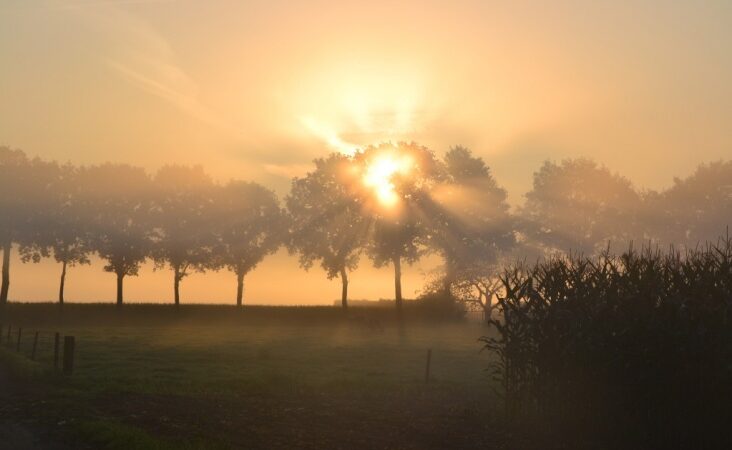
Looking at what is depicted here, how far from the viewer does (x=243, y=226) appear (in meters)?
89.8

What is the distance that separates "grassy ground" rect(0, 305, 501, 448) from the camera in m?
17.8

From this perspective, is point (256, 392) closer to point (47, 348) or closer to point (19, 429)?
point (19, 429)

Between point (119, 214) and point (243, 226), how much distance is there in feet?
46.3

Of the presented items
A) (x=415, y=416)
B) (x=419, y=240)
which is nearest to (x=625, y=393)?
(x=415, y=416)

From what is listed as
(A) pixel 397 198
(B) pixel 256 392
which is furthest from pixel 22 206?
(B) pixel 256 392

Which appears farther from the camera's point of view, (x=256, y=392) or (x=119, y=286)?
(x=119, y=286)

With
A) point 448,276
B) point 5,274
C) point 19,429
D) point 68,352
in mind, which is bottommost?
point 19,429

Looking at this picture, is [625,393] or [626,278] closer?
[625,393]

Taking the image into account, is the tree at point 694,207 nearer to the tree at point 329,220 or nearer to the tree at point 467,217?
the tree at point 467,217

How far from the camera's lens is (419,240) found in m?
83.1

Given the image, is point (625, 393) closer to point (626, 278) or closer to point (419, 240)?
point (626, 278)

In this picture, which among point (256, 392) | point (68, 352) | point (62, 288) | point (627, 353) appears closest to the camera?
point (627, 353)

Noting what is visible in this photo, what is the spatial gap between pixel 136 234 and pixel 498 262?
43.8 meters

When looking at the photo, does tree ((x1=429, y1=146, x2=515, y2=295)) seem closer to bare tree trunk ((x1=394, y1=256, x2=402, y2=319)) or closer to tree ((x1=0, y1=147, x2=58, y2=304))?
bare tree trunk ((x1=394, y1=256, x2=402, y2=319))
